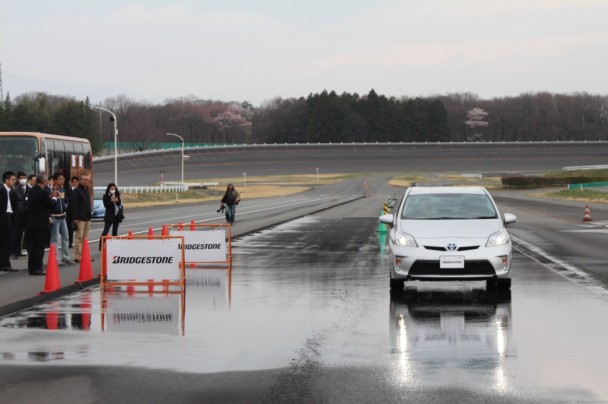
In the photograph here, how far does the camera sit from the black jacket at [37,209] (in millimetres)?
17641

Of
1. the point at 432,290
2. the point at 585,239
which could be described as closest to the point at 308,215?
the point at 585,239

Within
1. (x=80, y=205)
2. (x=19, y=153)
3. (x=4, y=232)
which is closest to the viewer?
(x=4, y=232)

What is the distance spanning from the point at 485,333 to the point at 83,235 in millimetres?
11919

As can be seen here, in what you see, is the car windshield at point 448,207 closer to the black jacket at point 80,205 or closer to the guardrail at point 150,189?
the black jacket at point 80,205

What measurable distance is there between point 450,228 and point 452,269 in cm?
100

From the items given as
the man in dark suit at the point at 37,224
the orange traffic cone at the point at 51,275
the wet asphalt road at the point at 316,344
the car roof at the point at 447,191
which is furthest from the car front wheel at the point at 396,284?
the man in dark suit at the point at 37,224

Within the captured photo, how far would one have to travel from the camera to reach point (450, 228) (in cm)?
1486

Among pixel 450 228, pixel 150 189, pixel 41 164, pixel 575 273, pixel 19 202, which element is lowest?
pixel 150 189

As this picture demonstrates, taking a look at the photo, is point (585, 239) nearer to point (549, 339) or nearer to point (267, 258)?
point (267, 258)

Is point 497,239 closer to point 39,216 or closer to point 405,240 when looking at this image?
point 405,240

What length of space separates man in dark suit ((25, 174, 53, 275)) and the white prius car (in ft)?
21.9

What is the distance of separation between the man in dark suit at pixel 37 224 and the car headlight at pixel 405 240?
698 cm

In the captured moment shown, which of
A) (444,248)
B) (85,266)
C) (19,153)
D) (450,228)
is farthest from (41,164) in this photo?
(444,248)

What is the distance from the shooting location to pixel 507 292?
14.7m
